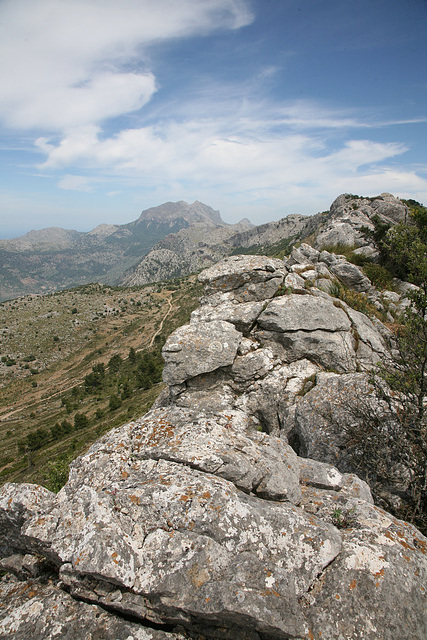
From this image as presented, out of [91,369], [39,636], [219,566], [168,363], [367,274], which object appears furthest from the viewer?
[91,369]

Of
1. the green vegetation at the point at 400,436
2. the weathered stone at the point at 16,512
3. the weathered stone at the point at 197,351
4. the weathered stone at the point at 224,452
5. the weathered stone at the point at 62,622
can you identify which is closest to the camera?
the weathered stone at the point at 62,622

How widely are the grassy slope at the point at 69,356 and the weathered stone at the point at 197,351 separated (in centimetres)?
3508

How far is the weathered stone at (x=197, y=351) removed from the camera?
1424cm

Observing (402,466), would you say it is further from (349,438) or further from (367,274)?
(367,274)

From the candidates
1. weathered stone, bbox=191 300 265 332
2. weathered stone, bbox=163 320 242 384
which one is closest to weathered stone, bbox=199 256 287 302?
weathered stone, bbox=191 300 265 332

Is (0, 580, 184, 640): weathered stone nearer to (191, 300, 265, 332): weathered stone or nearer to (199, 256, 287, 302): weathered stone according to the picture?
(191, 300, 265, 332): weathered stone

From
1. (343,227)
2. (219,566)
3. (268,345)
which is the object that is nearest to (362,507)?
(219,566)

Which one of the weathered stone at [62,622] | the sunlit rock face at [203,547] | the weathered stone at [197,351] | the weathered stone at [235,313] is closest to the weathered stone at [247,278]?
the weathered stone at [235,313]

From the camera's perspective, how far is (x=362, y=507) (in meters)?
7.18

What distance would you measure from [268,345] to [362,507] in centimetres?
916

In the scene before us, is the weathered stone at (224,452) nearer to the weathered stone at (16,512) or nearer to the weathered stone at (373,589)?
the weathered stone at (373,589)

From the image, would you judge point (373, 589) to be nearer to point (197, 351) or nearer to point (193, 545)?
point (193, 545)

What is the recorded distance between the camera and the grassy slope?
185 ft

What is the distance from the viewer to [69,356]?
12038 cm
